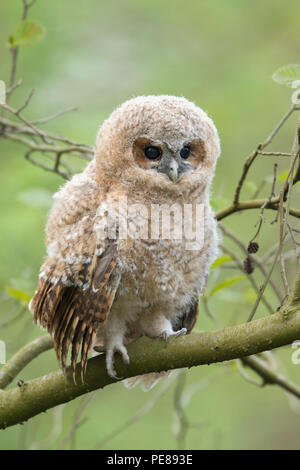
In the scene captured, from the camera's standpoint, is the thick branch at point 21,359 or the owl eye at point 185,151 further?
the thick branch at point 21,359

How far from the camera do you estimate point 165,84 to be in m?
5.35

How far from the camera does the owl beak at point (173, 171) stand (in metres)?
2.65

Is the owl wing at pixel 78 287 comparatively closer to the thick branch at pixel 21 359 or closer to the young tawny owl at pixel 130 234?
the young tawny owl at pixel 130 234

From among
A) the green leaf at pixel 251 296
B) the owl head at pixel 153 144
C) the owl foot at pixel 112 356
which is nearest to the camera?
the owl foot at pixel 112 356

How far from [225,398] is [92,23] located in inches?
144

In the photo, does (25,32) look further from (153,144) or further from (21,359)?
(21,359)

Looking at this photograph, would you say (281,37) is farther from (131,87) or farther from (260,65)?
(131,87)

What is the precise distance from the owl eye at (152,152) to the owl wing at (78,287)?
0.38 metres

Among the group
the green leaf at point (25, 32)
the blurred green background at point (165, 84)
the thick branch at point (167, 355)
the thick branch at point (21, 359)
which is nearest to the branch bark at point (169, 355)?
the thick branch at point (167, 355)

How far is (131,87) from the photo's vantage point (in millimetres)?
5590

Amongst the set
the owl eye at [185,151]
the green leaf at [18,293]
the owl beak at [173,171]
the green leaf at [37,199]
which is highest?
the green leaf at [37,199]

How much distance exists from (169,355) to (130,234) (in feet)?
1.66

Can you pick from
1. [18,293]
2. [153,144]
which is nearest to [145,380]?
[18,293]

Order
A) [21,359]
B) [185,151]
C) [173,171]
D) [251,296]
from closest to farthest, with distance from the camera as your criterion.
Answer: [173,171] → [185,151] → [21,359] → [251,296]
